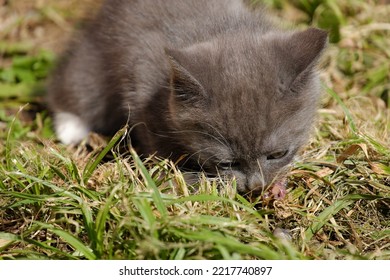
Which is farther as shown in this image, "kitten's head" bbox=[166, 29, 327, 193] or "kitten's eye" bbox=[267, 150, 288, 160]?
"kitten's eye" bbox=[267, 150, 288, 160]

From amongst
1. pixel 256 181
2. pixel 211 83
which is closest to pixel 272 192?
pixel 256 181

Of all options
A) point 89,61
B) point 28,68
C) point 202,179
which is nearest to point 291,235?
point 202,179

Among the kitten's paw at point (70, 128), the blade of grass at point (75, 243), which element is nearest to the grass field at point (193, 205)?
the blade of grass at point (75, 243)

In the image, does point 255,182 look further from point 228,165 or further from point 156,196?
point 156,196

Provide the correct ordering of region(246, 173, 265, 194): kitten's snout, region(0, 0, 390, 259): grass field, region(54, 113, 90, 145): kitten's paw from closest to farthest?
1. region(0, 0, 390, 259): grass field
2. region(246, 173, 265, 194): kitten's snout
3. region(54, 113, 90, 145): kitten's paw

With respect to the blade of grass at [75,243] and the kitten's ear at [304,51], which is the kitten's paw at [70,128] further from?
the kitten's ear at [304,51]

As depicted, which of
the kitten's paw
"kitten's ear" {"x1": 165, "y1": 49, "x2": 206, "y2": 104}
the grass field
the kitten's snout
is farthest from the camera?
the kitten's paw

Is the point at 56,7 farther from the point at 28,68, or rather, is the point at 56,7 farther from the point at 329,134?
the point at 329,134

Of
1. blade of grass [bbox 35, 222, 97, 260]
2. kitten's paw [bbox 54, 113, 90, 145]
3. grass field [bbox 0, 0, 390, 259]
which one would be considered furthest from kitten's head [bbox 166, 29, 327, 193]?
kitten's paw [bbox 54, 113, 90, 145]

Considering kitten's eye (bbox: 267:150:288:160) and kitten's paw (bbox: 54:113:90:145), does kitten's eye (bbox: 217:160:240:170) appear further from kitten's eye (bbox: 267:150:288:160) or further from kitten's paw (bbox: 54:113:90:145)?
kitten's paw (bbox: 54:113:90:145)
